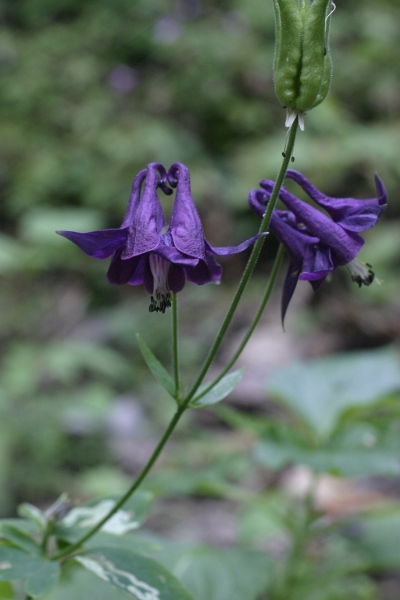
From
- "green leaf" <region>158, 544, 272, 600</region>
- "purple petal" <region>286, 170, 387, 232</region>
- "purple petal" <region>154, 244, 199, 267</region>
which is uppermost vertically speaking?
"purple petal" <region>286, 170, 387, 232</region>

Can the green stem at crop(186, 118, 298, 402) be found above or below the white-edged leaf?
above

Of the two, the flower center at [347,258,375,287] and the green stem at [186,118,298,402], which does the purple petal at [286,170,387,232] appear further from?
the green stem at [186,118,298,402]

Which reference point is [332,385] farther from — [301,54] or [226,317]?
[301,54]

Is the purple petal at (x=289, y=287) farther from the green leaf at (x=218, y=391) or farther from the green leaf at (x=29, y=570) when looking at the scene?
the green leaf at (x=29, y=570)

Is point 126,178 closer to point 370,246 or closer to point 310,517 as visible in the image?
point 370,246

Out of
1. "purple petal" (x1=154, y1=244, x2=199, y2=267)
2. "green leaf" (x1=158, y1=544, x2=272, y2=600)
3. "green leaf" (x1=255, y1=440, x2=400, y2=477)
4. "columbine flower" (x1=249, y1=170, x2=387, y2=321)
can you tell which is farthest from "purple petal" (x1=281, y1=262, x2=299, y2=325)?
"green leaf" (x1=158, y1=544, x2=272, y2=600)

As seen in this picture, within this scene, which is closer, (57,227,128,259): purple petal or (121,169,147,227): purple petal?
(57,227,128,259): purple petal

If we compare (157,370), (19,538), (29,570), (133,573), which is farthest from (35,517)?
(157,370)
